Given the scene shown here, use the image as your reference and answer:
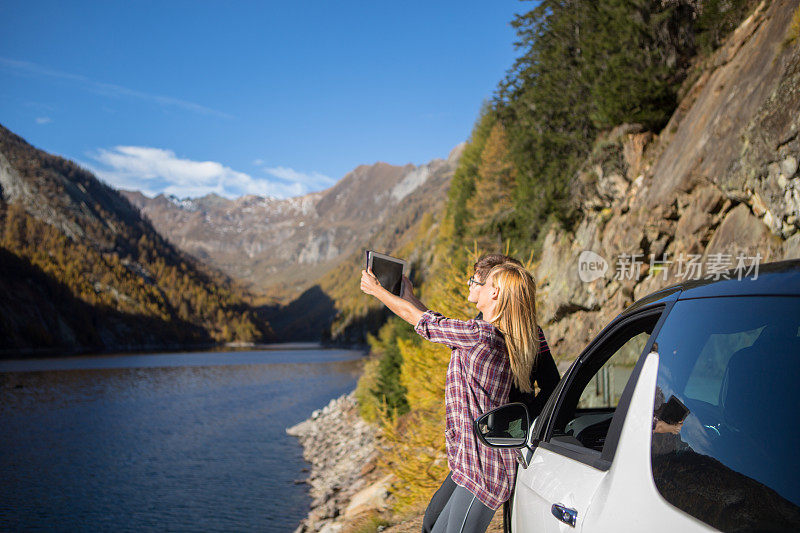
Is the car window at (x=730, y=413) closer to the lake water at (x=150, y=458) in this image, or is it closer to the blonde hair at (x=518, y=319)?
the blonde hair at (x=518, y=319)

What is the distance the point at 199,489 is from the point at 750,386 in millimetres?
24981

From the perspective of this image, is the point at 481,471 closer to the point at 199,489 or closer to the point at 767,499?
the point at 767,499

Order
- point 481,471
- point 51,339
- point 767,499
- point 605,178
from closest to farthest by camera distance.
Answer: point 767,499, point 481,471, point 605,178, point 51,339

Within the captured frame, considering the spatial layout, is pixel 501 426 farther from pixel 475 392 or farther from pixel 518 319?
pixel 518 319

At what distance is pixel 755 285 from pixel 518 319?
4.50ft

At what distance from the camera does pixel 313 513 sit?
723 inches

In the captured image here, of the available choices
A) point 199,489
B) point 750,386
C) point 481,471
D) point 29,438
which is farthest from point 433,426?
point 29,438

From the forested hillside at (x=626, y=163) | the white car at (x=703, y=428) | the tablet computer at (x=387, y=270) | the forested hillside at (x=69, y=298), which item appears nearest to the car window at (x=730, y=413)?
the white car at (x=703, y=428)

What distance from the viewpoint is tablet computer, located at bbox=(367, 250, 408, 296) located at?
3449 millimetres

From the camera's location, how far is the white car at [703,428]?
4.73 ft

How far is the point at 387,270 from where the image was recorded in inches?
138

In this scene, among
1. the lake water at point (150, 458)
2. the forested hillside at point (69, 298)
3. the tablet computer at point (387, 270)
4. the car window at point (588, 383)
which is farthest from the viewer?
the forested hillside at point (69, 298)

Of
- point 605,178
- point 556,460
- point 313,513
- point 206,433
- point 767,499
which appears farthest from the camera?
point 206,433

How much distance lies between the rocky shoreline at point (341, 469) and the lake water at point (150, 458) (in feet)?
2.86
